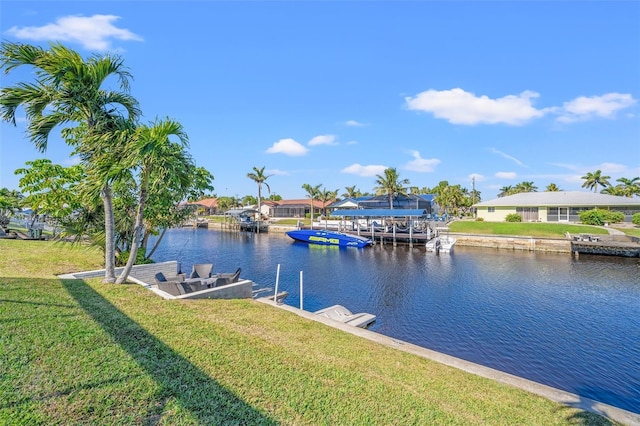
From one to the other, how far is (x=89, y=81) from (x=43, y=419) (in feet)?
26.5

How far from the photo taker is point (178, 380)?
437 centimetres

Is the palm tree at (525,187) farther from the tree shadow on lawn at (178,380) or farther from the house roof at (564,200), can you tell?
the tree shadow on lawn at (178,380)

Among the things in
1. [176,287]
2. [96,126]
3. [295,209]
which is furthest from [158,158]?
[295,209]

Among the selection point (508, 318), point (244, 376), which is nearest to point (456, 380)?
point (244, 376)

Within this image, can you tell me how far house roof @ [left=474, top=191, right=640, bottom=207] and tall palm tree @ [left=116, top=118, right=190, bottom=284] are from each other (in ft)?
168

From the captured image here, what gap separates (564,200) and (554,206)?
236cm

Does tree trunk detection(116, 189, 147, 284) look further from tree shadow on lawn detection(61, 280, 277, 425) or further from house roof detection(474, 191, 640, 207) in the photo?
house roof detection(474, 191, 640, 207)

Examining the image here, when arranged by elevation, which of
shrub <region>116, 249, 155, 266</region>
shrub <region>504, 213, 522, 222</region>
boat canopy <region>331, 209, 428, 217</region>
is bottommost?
shrub <region>116, 249, 155, 266</region>

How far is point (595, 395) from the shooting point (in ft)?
27.9

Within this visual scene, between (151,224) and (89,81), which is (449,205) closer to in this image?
(151,224)

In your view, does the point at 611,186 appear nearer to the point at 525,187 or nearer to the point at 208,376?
the point at 525,187

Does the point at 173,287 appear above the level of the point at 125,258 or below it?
below

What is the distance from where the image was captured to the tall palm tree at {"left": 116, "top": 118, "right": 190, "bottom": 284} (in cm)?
804

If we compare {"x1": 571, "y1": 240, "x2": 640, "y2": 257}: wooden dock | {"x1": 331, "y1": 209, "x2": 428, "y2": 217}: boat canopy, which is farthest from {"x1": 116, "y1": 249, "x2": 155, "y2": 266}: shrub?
{"x1": 571, "y1": 240, "x2": 640, "y2": 257}: wooden dock
